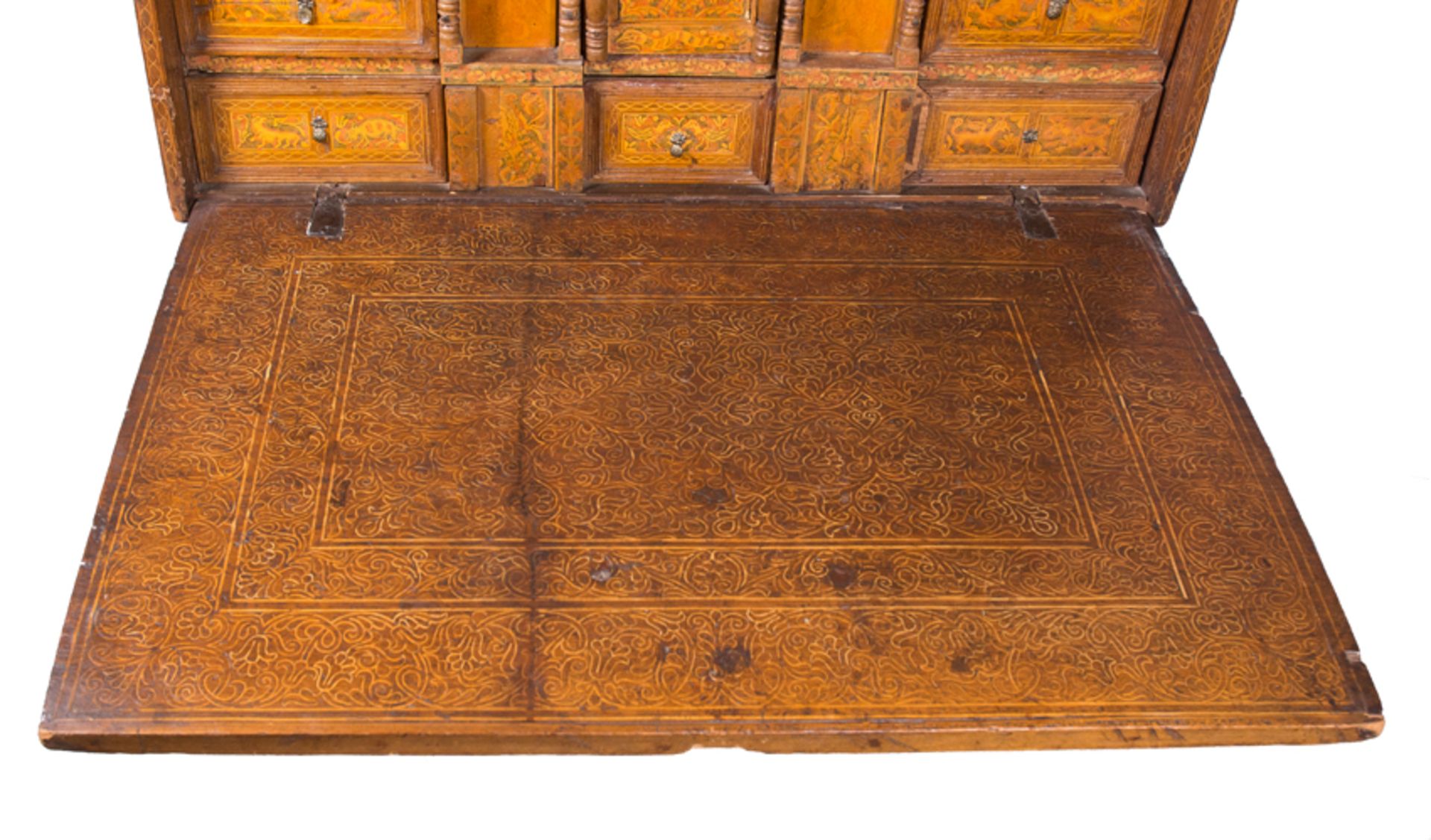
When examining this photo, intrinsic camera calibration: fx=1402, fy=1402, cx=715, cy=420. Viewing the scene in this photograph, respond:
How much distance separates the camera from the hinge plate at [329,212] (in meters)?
3.94

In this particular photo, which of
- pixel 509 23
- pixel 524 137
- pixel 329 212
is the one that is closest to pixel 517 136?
pixel 524 137

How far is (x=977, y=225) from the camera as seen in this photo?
13.7 ft

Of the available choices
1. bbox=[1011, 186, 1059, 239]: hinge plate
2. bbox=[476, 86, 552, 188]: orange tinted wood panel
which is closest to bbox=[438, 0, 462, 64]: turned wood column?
bbox=[476, 86, 552, 188]: orange tinted wood panel

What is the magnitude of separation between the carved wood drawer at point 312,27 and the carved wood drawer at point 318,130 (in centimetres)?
9

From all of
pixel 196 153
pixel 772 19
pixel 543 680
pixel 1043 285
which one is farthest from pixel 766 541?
pixel 196 153

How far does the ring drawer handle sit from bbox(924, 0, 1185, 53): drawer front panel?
2.45 feet

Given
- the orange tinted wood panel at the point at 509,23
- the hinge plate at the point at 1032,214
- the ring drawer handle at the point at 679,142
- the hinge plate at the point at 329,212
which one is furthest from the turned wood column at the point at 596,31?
the hinge plate at the point at 1032,214

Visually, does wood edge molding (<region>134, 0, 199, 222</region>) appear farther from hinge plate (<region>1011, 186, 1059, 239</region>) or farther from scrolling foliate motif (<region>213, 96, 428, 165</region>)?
hinge plate (<region>1011, 186, 1059, 239</region>)

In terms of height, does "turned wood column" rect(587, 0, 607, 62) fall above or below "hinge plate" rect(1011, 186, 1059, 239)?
above

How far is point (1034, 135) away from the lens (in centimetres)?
422

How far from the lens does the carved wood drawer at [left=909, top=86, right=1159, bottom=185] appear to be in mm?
4145

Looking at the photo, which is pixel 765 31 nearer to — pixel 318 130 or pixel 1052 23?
pixel 1052 23

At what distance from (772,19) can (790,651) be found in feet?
6.18

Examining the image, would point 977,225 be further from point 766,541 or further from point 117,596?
point 117,596
